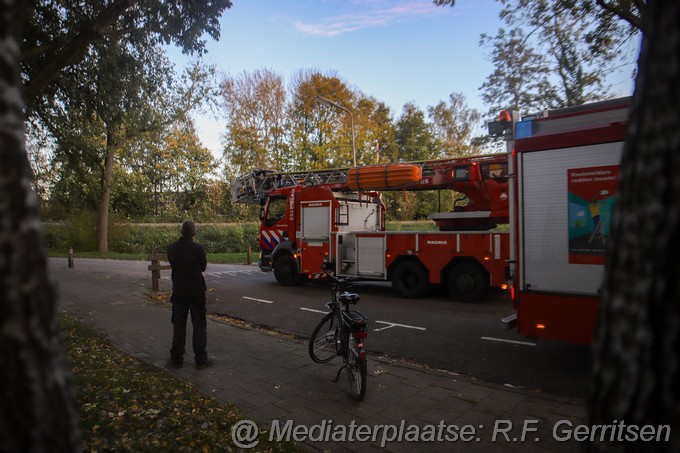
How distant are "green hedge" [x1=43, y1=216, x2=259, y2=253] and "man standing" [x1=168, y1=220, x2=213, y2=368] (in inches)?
948

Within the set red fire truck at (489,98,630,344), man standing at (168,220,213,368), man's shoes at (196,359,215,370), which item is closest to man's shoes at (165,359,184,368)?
Answer: man standing at (168,220,213,368)

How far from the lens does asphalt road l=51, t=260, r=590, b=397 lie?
216 inches

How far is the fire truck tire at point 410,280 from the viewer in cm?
1079

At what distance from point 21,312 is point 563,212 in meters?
5.23

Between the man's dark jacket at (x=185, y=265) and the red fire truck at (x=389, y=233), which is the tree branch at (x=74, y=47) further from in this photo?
the red fire truck at (x=389, y=233)

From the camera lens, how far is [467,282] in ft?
33.5

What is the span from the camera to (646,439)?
1122 millimetres

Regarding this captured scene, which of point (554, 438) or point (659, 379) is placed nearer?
point (659, 379)

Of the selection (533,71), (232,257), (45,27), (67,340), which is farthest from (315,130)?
(67,340)

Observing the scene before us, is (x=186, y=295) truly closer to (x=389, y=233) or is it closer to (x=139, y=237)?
(x=389, y=233)

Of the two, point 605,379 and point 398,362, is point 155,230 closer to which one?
point 398,362

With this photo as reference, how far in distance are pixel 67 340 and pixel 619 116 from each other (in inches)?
307

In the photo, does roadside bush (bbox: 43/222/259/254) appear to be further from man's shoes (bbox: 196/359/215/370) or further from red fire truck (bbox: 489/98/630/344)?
red fire truck (bbox: 489/98/630/344)

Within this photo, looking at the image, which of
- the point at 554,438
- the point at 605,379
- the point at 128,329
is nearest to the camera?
the point at 605,379
